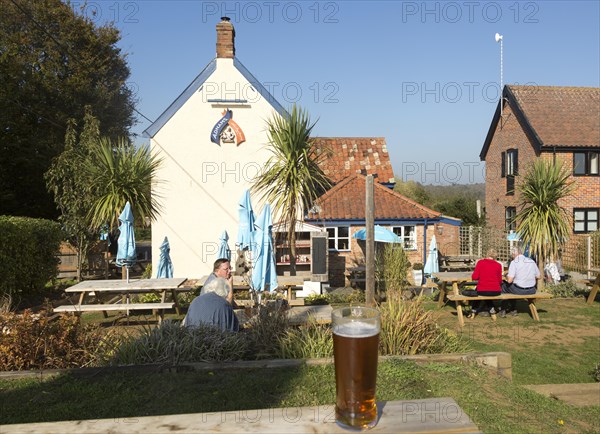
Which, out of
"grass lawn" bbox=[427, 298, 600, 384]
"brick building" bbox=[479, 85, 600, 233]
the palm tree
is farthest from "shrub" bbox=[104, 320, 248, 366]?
"brick building" bbox=[479, 85, 600, 233]

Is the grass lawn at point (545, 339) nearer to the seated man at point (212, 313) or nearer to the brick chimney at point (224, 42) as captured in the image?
the seated man at point (212, 313)

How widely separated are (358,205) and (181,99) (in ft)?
25.0

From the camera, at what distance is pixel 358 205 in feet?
59.8

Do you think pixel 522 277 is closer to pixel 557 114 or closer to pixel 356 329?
pixel 356 329

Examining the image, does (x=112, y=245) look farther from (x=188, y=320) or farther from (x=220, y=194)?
(x=188, y=320)

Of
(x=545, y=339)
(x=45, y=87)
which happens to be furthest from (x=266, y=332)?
(x=45, y=87)

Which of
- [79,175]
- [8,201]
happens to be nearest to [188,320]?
[79,175]

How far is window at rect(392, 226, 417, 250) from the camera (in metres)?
18.2

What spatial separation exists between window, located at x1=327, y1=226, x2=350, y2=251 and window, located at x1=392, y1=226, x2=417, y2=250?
6.18ft

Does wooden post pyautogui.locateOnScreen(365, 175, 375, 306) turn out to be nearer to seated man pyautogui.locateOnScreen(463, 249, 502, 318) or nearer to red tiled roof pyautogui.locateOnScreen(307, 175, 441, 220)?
seated man pyautogui.locateOnScreen(463, 249, 502, 318)

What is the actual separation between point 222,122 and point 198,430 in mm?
15413

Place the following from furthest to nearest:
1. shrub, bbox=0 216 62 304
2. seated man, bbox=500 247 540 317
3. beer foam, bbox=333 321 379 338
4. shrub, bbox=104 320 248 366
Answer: shrub, bbox=0 216 62 304 → seated man, bbox=500 247 540 317 → shrub, bbox=104 320 248 366 → beer foam, bbox=333 321 379 338

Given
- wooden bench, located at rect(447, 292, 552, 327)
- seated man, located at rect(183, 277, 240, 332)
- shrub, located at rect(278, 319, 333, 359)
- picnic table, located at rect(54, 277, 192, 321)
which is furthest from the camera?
wooden bench, located at rect(447, 292, 552, 327)

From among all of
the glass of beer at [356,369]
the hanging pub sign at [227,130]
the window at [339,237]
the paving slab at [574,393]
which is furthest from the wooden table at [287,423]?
the window at [339,237]
